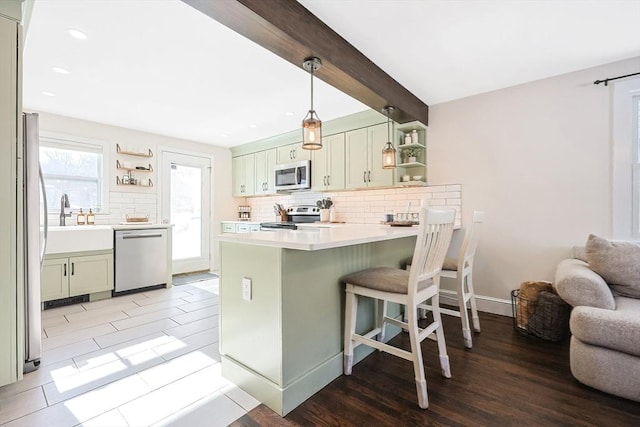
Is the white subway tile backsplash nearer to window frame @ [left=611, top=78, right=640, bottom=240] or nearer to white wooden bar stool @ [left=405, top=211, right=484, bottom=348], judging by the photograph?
white wooden bar stool @ [left=405, top=211, right=484, bottom=348]

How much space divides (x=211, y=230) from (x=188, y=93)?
9.80 ft

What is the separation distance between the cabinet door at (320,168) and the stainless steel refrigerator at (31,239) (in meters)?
3.03

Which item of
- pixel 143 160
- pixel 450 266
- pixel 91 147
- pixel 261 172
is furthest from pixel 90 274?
pixel 450 266

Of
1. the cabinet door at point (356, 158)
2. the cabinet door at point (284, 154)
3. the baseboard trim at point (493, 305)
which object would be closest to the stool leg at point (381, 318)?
the baseboard trim at point (493, 305)

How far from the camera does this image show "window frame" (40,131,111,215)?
3701mm

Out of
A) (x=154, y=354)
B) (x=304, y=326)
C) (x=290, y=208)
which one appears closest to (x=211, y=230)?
(x=290, y=208)

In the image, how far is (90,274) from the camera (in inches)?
134

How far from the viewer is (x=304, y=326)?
164 centimetres

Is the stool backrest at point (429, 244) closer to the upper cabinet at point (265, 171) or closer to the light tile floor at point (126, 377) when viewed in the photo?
the light tile floor at point (126, 377)

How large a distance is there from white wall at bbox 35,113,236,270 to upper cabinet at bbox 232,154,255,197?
0.84ft

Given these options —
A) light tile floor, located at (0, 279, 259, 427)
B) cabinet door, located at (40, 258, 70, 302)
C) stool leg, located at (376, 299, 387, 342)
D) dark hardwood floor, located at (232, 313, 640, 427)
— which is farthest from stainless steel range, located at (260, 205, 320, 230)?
dark hardwood floor, located at (232, 313, 640, 427)

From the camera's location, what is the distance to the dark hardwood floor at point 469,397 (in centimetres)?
145

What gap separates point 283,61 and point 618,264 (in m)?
2.95

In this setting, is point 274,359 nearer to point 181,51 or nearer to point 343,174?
point 181,51
